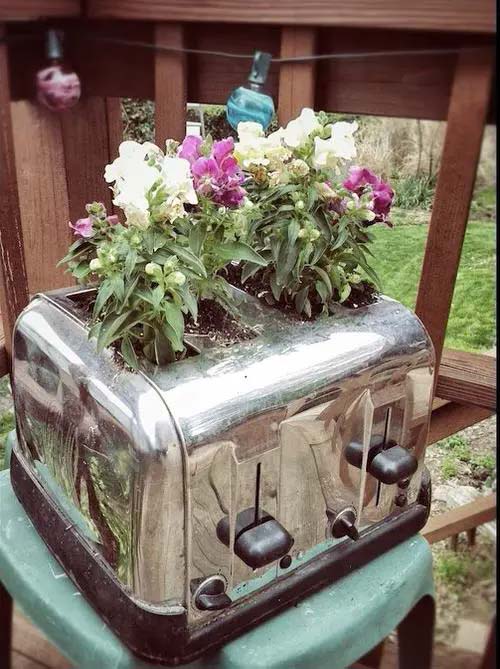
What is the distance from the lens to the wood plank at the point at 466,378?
117 centimetres

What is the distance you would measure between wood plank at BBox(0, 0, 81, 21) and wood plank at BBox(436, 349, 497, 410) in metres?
0.91

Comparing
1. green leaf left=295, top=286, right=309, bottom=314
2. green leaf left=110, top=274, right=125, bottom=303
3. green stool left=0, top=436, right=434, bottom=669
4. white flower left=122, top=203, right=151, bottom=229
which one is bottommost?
green stool left=0, top=436, right=434, bottom=669

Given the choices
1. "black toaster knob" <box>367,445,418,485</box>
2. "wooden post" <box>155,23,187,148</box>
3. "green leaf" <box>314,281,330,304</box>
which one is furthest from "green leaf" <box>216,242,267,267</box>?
"wooden post" <box>155,23,187,148</box>

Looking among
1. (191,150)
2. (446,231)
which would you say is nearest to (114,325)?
(191,150)

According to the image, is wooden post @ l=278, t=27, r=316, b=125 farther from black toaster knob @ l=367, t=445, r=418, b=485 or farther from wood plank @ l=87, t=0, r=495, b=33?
black toaster knob @ l=367, t=445, r=418, b=485

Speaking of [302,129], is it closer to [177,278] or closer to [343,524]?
[177,278]

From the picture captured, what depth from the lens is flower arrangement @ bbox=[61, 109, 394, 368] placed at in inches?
30.7

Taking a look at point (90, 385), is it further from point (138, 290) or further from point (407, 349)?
point (407, 349)

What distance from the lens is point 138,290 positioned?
0.78 m

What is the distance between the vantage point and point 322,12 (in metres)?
0.97

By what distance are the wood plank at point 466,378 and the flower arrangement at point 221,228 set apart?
1.04 feet

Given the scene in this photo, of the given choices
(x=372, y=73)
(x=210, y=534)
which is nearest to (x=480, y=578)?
(x=210, y=534)

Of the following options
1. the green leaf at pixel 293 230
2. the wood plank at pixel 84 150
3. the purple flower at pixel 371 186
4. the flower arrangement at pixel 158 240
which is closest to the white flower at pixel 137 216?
the flower arrangement at pixel 158 240

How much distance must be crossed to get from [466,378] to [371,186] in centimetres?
44
